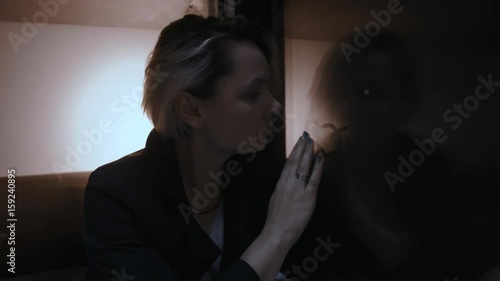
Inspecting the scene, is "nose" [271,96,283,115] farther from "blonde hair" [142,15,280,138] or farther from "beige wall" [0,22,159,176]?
"beige wall" [0,22,159,176]

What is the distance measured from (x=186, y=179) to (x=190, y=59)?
0.29m

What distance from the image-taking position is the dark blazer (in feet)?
2.41

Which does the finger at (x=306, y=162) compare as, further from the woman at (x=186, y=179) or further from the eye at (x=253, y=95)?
the eye at (x=253, y=95)

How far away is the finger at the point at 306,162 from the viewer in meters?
0.82

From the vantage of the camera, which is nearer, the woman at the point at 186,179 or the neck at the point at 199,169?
the woman at the point at 186,179

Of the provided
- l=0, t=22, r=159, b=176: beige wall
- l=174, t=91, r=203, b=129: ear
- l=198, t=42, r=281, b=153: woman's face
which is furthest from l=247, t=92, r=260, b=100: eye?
l=0, t=22, r=159, b=176: beige wall

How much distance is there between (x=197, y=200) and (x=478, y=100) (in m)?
0.62

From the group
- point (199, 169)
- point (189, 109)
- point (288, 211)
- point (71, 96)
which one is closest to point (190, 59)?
point (189, 109)

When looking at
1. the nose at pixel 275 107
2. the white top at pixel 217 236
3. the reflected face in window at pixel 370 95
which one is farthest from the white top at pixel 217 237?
the reflected face in window at pixel 370 95

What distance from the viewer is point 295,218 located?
0.79m

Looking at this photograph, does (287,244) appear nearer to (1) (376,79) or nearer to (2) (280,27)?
(1) (376,79)

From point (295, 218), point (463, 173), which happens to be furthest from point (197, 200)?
point (463, 173)

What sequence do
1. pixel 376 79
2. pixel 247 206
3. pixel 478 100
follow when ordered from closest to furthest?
1. pixel 478 100
2. pixel 376 79
3. pixel 247 206

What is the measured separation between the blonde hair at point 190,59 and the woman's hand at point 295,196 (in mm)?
226
